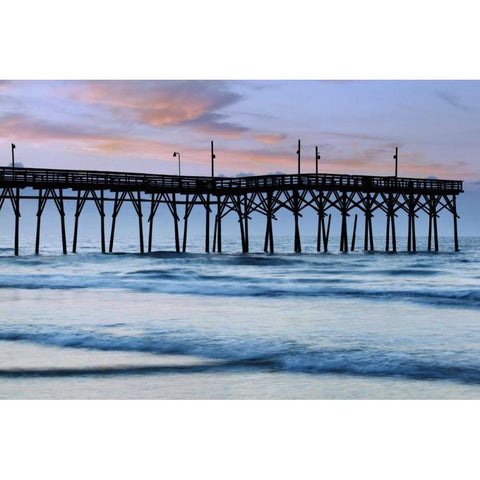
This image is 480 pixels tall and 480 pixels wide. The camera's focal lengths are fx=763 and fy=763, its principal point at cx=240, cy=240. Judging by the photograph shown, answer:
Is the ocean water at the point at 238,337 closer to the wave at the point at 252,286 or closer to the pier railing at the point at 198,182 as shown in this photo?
the wave at the point at 252,286

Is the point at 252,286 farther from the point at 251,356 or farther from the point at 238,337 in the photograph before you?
the point at 251,356

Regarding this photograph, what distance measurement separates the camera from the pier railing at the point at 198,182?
3145cm

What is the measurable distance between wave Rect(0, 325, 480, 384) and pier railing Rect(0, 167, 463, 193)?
18920 mm

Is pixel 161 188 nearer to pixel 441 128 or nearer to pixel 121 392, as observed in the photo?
pixel 441 128

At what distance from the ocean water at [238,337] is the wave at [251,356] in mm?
26

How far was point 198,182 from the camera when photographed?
37.0m

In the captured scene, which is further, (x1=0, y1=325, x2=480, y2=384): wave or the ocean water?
(x1=0, y1=325, x2=480, y2=384): wave

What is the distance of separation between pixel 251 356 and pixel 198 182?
2640 centimetres

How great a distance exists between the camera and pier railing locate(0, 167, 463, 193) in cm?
3145

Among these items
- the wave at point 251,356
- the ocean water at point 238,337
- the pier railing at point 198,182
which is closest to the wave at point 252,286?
the ocean water at point 238,337

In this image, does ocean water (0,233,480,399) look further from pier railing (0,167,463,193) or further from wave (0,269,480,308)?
pier railing (0,167,463,193)

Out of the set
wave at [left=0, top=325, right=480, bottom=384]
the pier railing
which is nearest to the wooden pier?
the pier railing

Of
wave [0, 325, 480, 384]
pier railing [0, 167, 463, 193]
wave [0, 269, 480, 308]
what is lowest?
wave [0, 325, 480, 384]

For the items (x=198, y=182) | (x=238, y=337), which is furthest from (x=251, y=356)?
(x=198, y=182)
